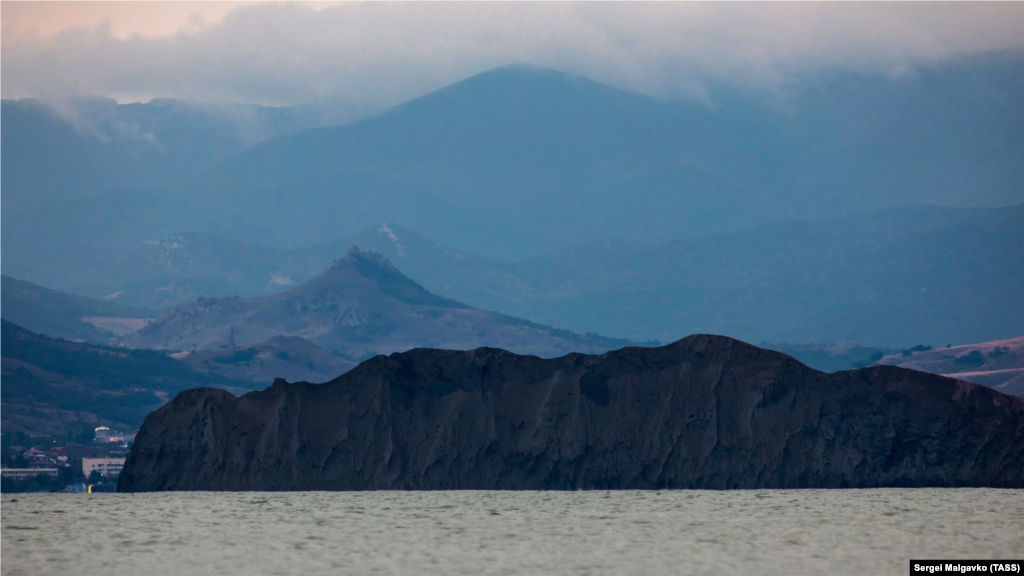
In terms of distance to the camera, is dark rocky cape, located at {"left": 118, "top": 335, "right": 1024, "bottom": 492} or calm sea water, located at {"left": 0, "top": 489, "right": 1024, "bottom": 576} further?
dark rocky cape, located at {"left": 118, "top": 335, "right": 1024, "bottom": 492}

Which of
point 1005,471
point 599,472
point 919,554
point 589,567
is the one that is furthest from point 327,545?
point 1005,471

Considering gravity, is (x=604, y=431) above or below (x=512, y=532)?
above

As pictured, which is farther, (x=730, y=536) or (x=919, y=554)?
(x=730, y=536)

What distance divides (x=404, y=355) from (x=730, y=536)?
35.1 metres

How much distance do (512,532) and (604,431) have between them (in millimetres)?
24081

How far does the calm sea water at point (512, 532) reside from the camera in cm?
4231

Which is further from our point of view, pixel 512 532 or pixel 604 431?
pixel 604 431

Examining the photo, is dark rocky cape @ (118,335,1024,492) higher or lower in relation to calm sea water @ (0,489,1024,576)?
higher

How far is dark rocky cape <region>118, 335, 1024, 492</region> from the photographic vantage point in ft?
237

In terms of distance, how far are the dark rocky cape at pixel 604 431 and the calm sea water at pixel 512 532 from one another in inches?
150

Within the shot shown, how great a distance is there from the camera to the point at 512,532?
50.5 m

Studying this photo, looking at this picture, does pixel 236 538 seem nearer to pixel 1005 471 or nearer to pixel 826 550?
pixel 826 550

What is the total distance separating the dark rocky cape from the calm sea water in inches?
150

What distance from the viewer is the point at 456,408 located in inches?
2982
